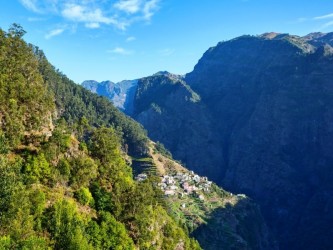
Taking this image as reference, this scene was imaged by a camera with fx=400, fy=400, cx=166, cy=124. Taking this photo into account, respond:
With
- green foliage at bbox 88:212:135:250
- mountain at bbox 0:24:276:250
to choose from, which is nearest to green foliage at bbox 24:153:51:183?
mountain at bbox 0:24:276:250

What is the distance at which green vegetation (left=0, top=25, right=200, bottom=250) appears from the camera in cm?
7362

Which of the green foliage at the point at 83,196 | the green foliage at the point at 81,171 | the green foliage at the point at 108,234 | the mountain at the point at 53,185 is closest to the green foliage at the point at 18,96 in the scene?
the mountain at the point at 53,185

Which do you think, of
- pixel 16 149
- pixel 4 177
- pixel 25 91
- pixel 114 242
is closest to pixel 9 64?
pixel 25 91

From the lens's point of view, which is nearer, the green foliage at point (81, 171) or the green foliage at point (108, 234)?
the green foliage at point (108, 234)

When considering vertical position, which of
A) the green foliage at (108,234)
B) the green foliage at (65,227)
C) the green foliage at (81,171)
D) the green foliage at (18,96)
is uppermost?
the green foliage at (18,96)

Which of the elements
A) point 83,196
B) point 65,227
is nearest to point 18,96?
point 83,196

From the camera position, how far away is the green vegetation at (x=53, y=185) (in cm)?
7362

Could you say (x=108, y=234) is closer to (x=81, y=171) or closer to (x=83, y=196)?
(x=83, y=196)

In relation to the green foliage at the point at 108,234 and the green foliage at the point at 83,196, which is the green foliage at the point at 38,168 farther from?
the green foliage at the point at 108,234

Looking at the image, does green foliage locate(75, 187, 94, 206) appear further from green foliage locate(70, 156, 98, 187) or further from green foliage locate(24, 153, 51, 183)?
green foliage locate(24, 153, 51, 183)

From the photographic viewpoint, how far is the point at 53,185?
91.2 m

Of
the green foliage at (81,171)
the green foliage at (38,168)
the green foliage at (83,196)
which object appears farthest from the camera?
the green foliage at (81,171)

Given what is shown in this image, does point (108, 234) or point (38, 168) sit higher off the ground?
point (38, 168)

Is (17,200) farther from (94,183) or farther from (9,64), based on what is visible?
(9,64)
